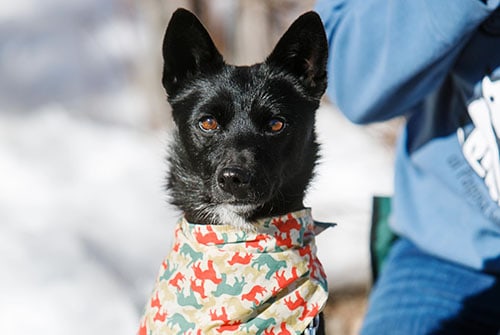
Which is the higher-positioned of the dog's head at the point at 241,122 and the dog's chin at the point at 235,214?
the dog's head at the point at 241,122

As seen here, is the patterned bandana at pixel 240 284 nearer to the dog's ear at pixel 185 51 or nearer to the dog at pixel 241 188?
the dog at pixel 241 188

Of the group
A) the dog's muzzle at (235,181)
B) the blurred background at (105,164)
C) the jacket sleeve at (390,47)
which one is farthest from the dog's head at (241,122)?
the jacket sleeve at (390,47)

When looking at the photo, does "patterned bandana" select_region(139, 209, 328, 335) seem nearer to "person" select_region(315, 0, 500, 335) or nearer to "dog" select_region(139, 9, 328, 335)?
"dog" select_region(139, 9, 328, 335)

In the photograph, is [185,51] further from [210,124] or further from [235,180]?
[235,180]

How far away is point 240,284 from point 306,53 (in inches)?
23.0

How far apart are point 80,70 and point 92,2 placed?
0.56 metres

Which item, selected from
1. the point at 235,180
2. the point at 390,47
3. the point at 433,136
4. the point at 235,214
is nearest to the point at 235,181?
the point at 235,180

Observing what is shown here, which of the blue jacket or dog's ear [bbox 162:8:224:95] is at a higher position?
dog's ear [bbox 162:8:224:95]

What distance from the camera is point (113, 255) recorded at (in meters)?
3.45

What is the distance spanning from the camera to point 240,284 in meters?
1.92

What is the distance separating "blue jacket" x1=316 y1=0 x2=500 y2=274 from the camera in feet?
7.40

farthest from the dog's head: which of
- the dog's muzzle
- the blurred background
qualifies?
the blurred background

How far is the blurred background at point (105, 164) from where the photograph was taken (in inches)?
124

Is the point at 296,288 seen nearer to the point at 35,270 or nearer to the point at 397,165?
the point at 397,165
